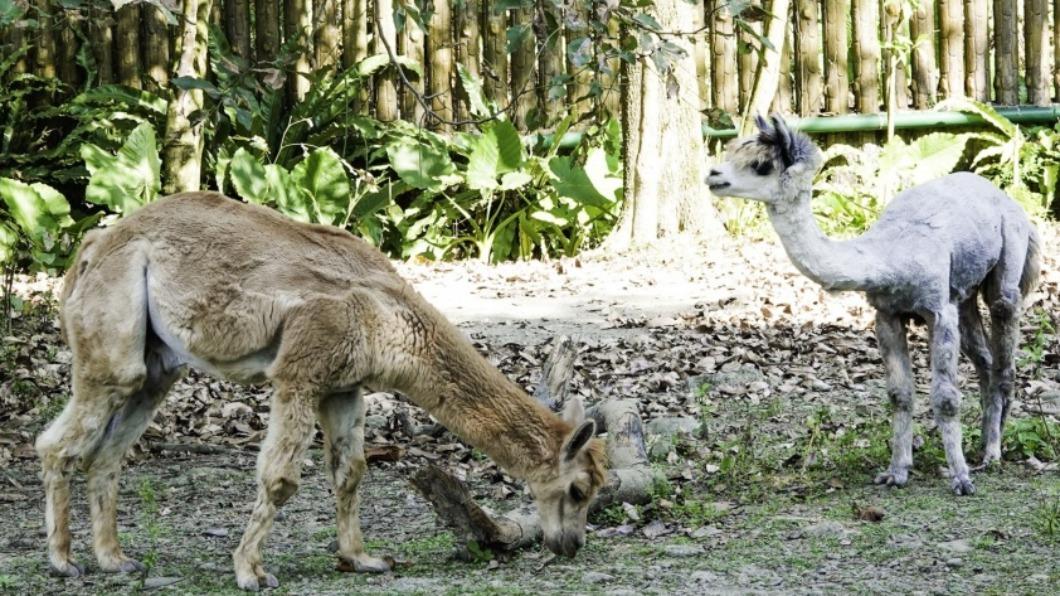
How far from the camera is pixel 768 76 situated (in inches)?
557

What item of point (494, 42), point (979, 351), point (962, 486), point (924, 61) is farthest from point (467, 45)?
point (962, 486)

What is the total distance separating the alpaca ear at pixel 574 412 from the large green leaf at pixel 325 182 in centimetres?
848

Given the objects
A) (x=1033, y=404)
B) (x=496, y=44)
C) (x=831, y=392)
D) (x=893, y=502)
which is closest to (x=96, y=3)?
(x=893, y=502)

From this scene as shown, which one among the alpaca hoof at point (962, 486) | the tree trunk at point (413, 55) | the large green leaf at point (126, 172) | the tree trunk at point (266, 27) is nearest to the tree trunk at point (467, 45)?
the tree trunk at point (413, 55)

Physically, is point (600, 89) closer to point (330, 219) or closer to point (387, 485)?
point (387, 485)

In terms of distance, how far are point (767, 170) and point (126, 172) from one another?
877 centimetres

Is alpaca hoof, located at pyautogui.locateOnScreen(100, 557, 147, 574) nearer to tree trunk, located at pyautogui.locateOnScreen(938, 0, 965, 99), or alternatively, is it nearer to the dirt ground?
the dirt ground

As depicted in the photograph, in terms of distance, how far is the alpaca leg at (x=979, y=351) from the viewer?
7336mm

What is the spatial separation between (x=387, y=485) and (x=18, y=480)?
78.3 inches

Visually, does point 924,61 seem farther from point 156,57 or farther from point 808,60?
point 156,57

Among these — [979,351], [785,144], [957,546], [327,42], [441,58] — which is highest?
[327,42]

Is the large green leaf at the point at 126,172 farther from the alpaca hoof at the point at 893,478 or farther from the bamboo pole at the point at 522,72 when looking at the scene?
the alpaca hoof at the point at 893,478

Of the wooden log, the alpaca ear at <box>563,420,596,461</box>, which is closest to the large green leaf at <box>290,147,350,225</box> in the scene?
the wooden log

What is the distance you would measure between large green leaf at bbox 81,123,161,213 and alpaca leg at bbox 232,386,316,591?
27.9 feet
